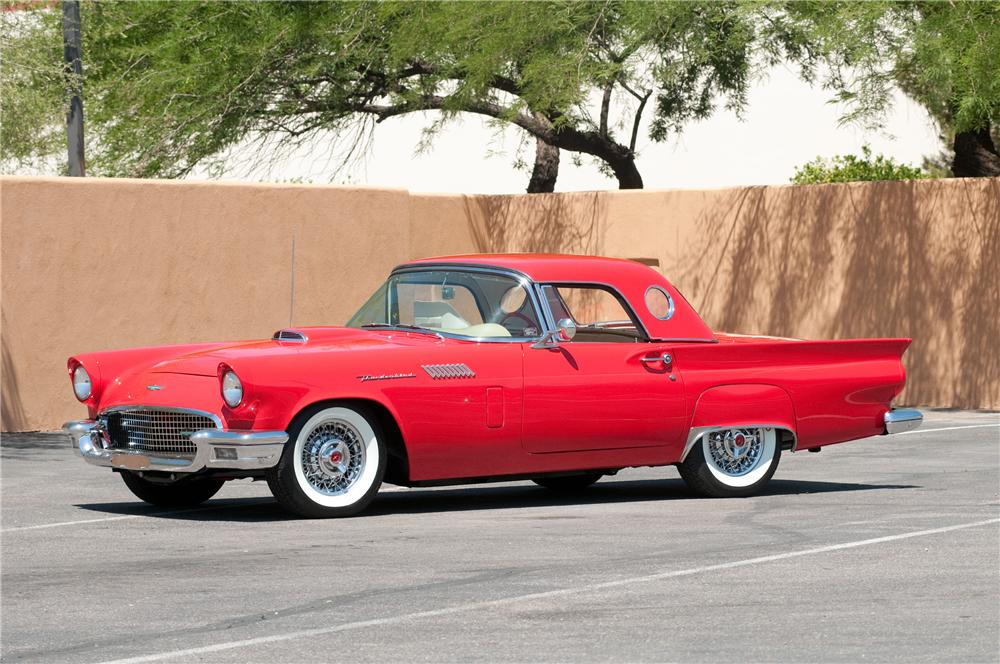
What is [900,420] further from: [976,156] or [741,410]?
[976,156]

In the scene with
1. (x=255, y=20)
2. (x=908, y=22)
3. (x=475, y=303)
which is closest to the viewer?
(x=475, y=303)

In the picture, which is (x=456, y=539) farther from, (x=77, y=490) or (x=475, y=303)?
(x=77, y=490)

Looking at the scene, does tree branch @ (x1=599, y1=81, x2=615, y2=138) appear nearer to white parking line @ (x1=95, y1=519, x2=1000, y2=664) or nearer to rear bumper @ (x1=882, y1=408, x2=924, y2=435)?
rear bumper @ (x1=882, y1=408, x2=924, y2=435)

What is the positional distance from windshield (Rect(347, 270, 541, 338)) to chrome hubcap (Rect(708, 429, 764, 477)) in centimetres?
148

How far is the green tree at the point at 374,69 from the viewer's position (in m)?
20.0

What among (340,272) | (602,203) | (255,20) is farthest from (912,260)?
(255,20)

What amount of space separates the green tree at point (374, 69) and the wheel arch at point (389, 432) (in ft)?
33.3

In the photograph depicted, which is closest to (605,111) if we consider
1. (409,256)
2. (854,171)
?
(409,256)

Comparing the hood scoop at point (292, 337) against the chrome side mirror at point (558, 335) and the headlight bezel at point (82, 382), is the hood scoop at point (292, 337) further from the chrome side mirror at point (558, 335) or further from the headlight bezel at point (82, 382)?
the chrome side mirror at point (558, 335)

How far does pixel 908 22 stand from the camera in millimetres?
17891

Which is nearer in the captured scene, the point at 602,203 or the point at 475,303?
the point at 475,303

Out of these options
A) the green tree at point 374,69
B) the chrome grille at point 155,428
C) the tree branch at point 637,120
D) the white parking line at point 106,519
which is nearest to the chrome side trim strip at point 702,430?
the white parking line at point 106,519

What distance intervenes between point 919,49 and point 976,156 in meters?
4.03

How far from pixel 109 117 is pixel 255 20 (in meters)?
2.51
